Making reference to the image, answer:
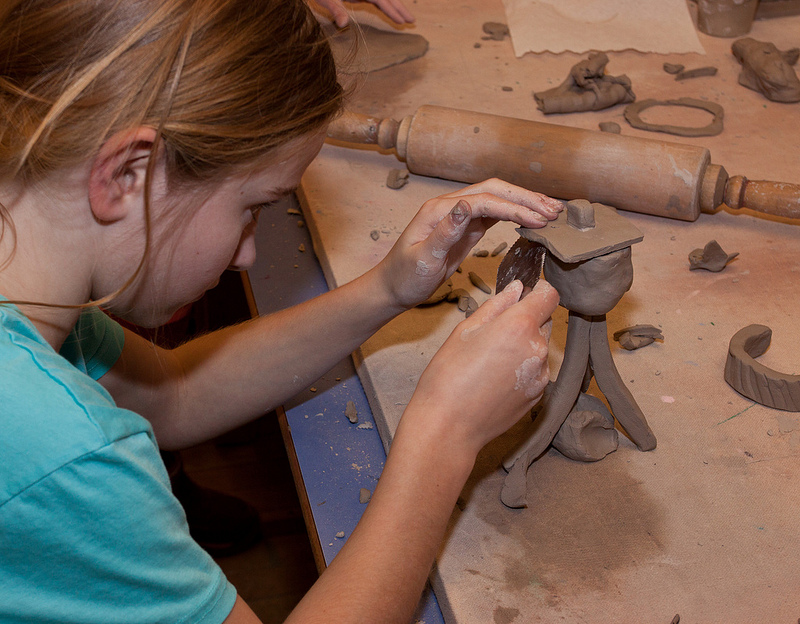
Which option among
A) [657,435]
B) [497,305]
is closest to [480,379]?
[497,305]

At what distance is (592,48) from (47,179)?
2.39 metres

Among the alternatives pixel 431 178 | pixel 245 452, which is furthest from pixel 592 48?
pixel 245 452

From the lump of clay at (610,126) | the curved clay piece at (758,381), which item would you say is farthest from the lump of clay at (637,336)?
the lump of clay at (610,126)

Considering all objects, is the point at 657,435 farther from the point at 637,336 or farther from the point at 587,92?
the point at 587,92

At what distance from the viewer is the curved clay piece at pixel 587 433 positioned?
1389mm

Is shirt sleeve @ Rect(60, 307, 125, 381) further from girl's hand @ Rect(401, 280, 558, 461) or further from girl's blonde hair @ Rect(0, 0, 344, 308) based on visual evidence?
girl's hand @ Rect(401, 280, 558, 461)

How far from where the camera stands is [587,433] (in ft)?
4.65

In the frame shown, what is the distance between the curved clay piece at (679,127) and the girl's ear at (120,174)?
6.06 feet

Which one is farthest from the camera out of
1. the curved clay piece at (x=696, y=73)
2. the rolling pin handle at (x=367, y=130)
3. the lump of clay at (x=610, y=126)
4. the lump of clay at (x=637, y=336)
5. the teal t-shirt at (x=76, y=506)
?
the curved clay piece at (x=696, y=73)

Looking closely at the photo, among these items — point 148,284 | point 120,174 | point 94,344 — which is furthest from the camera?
point 94,344

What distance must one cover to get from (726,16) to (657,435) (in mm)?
2079

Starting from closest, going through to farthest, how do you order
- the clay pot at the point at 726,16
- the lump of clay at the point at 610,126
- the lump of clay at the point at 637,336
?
1. the lump of clay at the point at 637,336
2. the lump of clay at the point at 610,126
3. the clay pot at the point at 726,16

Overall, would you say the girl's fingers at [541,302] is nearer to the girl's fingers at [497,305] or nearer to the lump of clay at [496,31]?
the girl's fingers at [497,305]

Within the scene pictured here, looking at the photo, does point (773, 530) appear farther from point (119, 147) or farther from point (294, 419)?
point (119, 147)
